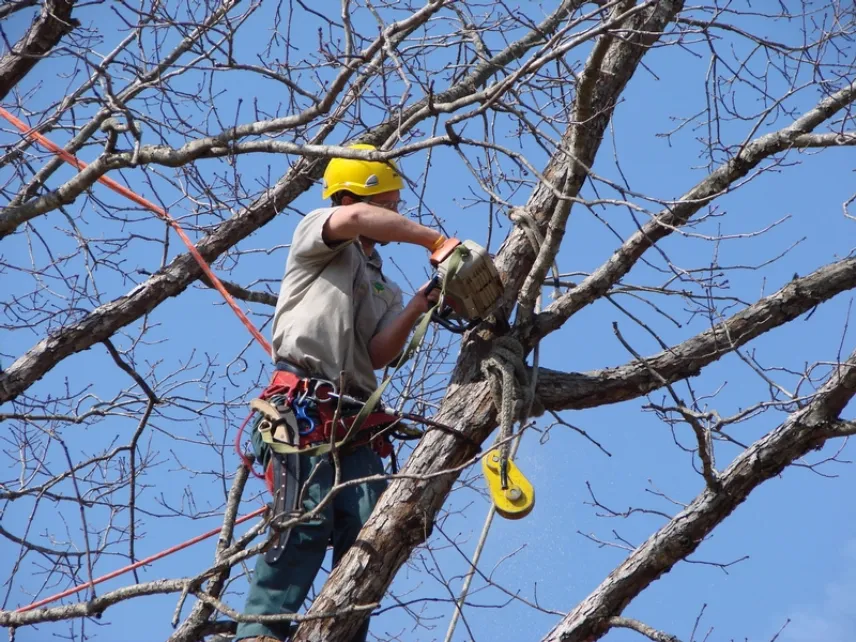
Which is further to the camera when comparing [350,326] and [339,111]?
[339,111]

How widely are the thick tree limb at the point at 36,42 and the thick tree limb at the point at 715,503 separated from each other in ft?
9.91

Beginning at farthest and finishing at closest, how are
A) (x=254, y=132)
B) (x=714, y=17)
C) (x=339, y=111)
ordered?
(x=339, y=111) < (x=714, y=17) < (x=254, y=132)

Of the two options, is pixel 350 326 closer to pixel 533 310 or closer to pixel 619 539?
pixel 533 310

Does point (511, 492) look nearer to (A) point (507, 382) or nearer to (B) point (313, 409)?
(A) point (507, 382)

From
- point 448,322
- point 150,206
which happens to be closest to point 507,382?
point 448,322

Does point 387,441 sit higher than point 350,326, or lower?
lower

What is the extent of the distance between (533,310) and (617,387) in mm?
427

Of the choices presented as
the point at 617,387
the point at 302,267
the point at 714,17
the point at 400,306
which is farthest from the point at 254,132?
the point at 714,17

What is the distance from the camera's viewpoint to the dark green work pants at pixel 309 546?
353 cm

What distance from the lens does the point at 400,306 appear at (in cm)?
428

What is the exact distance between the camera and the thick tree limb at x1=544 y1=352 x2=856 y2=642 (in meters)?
3.91

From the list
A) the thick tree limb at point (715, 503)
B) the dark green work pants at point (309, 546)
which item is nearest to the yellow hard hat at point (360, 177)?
the dark green work pants at point (309, 546)

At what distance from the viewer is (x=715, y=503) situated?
155 inches

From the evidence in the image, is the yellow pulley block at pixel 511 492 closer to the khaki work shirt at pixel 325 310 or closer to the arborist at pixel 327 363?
the arborist at pixel 327 363
